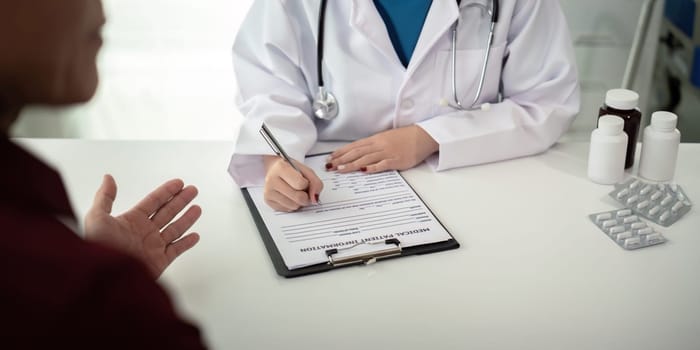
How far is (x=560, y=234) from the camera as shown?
1134mm

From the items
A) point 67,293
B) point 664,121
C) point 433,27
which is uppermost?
point 67,293

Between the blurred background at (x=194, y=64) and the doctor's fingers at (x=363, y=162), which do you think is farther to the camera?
the blurred background at (x=194, y=64)

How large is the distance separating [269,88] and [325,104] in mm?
107

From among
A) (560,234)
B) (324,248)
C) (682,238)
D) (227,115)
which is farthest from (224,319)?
(227,115)

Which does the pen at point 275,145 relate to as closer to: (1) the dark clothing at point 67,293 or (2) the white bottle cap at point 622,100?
(2) the white bottle cap at point 622,100

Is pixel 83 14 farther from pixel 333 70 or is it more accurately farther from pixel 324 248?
pixel 333 70

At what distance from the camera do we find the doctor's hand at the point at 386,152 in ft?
4.31

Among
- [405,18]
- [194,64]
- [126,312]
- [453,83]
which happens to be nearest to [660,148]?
[453,83]

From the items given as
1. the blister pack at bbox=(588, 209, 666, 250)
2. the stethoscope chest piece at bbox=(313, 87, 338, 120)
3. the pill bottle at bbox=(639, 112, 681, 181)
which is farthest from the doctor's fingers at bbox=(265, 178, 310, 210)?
the pill bottle at bbox=(639, 112, 681, 181)

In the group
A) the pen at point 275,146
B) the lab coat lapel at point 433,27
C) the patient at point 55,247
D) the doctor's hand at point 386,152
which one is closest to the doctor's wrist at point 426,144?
the doctor's hand at point 386,152

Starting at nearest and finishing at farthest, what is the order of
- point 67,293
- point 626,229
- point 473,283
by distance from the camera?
point 67,293, point 473,283, point 626,229

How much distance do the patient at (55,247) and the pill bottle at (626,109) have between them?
3.07 feet

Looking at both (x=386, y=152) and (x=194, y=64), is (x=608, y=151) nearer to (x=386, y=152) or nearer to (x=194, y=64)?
(x=386, y=152)

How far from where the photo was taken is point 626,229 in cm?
114
